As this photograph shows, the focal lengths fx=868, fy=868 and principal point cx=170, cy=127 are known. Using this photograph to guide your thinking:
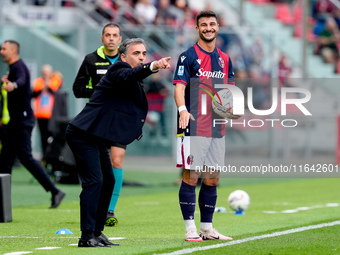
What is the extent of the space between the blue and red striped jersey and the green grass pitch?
1.03 m

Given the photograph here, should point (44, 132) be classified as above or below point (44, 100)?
below

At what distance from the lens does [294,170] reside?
1794 centimetres

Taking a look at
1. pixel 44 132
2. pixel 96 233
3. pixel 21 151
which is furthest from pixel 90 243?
pixel 44 132

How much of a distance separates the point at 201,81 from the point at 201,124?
39 centimetres

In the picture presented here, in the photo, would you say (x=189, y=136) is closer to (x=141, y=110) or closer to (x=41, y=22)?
(x=141, y=110)

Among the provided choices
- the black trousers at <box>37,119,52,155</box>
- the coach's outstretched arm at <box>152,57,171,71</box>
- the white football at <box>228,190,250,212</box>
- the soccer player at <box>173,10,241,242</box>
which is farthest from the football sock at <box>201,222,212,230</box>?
the black trousers at <box>37,119,52,155</box>

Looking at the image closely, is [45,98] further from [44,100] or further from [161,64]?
[161,64]

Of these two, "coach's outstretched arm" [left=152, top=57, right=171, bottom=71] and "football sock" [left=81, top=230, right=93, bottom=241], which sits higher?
"coach's outstretched arm" [left=152, top=57, right=171, bottom=71]

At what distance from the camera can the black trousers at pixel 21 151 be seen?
11.2 m

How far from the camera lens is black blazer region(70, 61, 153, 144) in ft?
23.7

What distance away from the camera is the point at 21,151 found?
36.8 feet

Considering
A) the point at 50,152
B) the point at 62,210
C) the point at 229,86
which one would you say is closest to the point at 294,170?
the point at 50,152

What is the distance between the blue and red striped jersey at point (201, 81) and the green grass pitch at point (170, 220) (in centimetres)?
103

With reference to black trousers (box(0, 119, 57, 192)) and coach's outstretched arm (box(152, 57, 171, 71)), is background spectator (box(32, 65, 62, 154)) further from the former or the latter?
coach's outstretched arm (box(152, 57, 171, 71))
